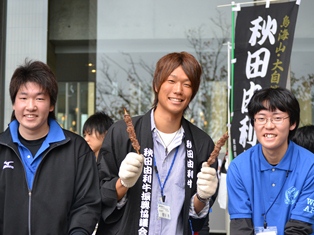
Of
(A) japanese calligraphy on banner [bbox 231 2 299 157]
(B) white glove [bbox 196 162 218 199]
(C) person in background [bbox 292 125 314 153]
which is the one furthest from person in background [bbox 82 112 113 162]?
(B) white glove [bbox 196 162 218 199]

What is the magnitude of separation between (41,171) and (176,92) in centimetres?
81

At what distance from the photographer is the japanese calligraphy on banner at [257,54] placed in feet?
15.1

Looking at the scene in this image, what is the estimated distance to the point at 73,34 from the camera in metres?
7.54

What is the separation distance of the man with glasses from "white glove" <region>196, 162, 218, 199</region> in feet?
0.59

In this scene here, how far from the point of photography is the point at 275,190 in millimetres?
2613

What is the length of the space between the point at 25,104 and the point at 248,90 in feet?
8.87

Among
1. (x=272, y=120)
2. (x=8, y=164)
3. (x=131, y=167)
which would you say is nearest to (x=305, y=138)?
(x=272, y=120)

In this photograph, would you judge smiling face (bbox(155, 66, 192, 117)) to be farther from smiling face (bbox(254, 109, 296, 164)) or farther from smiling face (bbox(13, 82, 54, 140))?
smiling face (bbox(13, 82, 54, 140))

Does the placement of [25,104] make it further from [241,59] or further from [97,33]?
[97,33]

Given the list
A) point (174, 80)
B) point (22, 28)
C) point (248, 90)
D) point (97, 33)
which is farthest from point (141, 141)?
point (97, 33)

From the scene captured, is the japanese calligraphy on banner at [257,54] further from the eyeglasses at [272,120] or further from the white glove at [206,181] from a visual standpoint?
the white glove at [206,181]

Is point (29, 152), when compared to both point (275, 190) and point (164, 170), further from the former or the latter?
point (275, 190)

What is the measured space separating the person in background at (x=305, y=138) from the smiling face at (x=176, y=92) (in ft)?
3.24

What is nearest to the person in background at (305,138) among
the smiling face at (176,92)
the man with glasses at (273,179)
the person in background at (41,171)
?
the man with glasses at (273,179)
